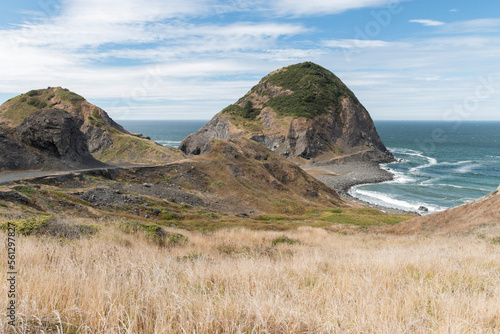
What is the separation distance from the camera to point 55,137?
135ft

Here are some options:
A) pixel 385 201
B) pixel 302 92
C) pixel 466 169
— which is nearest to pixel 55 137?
pixel 385 201

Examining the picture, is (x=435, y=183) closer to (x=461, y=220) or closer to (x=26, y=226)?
(x=461, y=220)

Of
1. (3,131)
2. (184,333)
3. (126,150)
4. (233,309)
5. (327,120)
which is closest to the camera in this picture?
(184,333)

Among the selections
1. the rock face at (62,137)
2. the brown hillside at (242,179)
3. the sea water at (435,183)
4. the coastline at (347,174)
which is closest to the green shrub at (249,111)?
the coastline at (347,174)

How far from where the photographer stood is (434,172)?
300 ft

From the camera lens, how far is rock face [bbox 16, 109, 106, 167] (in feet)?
131

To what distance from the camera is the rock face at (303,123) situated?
111m

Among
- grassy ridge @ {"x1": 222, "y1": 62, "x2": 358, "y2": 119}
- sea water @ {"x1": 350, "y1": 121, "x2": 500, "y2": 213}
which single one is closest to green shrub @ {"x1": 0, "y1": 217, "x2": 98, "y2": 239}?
sea water @ {"x1": 350, "y1": 121, "x2": 500, "y2": 213}

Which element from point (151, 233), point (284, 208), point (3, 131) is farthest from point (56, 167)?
point (151, 233)

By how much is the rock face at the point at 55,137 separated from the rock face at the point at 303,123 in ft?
235

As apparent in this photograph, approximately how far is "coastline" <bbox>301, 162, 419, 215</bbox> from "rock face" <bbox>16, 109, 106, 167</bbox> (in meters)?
55.4

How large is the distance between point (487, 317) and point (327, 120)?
402ft

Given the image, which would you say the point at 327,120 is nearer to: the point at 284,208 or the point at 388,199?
the point at 388,199

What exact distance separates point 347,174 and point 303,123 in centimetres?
2891
